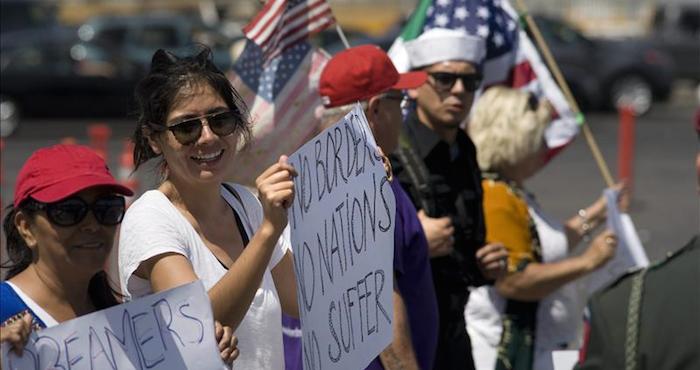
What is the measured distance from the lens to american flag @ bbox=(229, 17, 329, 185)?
5508mm

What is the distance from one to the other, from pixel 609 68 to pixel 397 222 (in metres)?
20.4

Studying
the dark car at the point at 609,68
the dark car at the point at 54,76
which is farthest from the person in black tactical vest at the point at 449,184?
the dark car at the point at 609,68

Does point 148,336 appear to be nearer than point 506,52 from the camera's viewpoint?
Yes

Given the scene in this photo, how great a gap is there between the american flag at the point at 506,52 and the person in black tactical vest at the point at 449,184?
1341 millimetres

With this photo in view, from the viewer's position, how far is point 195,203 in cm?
374

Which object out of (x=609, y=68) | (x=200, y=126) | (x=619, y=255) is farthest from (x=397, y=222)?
(x=609, y=68)

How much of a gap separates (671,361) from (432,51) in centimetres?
264

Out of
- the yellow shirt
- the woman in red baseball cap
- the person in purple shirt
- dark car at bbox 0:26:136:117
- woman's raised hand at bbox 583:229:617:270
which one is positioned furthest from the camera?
dark car at bbox 0:26:136:117

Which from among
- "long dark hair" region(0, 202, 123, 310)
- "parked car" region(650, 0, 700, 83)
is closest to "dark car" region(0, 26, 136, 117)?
"parked car" region(650, 0, 700, 83)

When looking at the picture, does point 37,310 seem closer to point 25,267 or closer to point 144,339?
point 25,267

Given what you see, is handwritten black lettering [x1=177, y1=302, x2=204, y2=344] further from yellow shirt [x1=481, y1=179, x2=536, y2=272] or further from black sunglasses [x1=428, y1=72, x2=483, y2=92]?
yellow shirt [x1=481, y1=179, x2=536, y2=272]

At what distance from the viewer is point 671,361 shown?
9.15 feet

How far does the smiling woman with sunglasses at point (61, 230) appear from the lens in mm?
3570

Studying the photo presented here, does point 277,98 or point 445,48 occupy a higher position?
point 445,48
